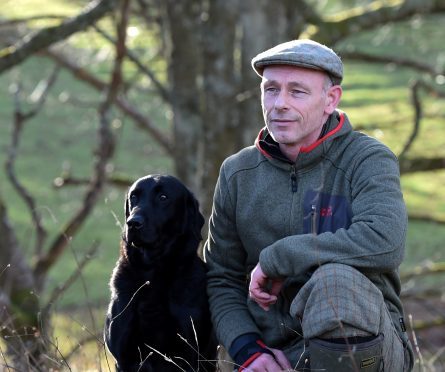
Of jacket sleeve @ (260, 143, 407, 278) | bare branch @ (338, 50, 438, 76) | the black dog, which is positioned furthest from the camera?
bare branch @ (338, 50, 438, 76)

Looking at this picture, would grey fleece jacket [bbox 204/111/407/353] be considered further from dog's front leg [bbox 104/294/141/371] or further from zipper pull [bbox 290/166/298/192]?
dog's front leg [bbox 104/294/141/371]

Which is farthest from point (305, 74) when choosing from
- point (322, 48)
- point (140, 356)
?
point (140, 356)

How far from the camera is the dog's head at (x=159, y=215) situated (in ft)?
11.9

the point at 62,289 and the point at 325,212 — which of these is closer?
the point at 325,212

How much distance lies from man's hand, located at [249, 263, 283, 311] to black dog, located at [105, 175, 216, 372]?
0.97 ft

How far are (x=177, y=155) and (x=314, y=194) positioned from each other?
471cm

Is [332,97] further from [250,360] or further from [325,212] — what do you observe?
[250,360]

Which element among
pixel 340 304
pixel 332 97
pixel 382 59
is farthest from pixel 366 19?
pixel 340 304

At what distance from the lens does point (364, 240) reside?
327 cm

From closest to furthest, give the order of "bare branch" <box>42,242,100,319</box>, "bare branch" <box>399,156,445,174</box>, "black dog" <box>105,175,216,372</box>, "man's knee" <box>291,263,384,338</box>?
"man's knee" <box>291,263,384,338</box> < "black dog" <box>105,175,216,372</box> < "bare branch" <box>42,242,100,319</box> < "bare branch" <box>399,156,445,174</box>

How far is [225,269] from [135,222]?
0.46 meters

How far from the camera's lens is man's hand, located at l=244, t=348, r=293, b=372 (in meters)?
3.46

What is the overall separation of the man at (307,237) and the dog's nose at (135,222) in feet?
1.23

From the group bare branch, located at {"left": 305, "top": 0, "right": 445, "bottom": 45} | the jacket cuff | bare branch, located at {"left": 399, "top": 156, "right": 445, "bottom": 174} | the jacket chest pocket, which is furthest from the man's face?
bare branch, located at {"left": 399, "top": 156, "right": 445, "bottom": 174}
